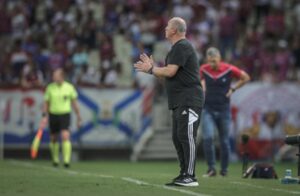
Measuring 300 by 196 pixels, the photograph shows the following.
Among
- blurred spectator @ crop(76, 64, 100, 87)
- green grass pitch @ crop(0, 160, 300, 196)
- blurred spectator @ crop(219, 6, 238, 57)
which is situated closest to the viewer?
green grass pitch @ crop(0, 160, 300, 196)

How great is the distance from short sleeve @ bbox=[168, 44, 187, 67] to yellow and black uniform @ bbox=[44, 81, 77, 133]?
9.05 metres

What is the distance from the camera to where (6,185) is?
13.0 meters

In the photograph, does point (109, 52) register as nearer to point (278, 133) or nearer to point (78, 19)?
point (78, 19)

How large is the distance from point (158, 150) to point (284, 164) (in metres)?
4.14

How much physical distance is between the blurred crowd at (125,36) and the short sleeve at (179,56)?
552 inches

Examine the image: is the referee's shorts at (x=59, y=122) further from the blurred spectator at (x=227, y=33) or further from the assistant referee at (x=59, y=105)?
the blurred spectator at (x=227, y=33)

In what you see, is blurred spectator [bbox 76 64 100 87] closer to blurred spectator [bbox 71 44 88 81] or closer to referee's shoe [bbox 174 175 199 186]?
blurred spectator [bbox 71 44 88 81]

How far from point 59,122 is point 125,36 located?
27.2 feet

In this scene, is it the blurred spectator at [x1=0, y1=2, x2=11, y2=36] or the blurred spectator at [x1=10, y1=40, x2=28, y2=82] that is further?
the blurred spectator at [x1=0, y1=2, x2=11, y2=36]

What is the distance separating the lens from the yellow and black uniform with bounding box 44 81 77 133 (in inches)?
845

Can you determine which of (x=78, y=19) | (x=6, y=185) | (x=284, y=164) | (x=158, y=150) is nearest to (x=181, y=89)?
(x=6, y=185)

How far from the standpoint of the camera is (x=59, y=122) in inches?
Answer: 848

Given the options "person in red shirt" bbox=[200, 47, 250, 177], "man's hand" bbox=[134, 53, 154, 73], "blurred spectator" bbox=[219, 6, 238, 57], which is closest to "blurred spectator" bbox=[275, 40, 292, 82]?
"blurred spectator" bbox=[219, 6, 238, 57]

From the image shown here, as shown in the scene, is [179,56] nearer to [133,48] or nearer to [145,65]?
[145,65]
